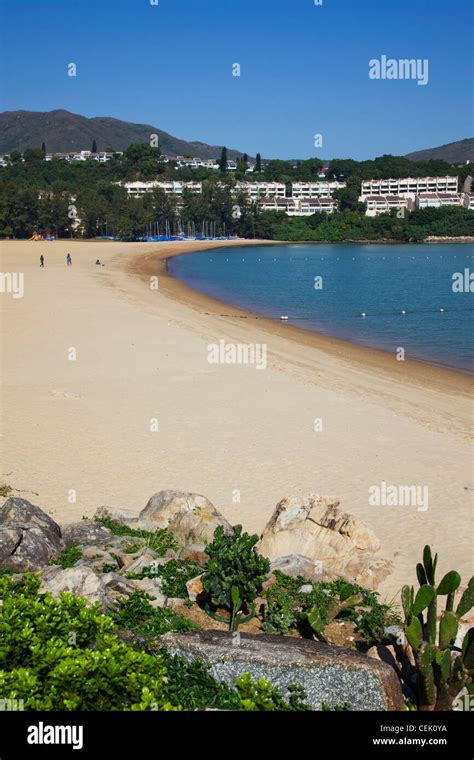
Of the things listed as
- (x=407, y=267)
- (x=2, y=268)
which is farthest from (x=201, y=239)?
(x=2, y=268)

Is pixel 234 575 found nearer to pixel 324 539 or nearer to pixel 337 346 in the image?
pixel 324 539

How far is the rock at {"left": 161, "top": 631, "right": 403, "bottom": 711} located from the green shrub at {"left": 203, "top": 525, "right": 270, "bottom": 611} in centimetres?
102

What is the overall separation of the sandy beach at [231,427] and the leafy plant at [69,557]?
2492 mm

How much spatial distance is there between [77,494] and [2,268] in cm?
4885

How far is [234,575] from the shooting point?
24.7 ft

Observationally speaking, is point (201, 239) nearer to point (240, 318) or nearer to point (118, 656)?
point (240, 318)

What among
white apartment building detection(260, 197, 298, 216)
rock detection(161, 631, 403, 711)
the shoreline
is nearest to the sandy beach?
the shoreline

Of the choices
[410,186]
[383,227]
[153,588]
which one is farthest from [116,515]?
[410,186]

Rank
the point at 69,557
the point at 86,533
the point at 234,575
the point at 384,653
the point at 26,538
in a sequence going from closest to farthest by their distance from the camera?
the point at 384,653 < the point at 234,575 < the point at 26,538 < the point at 69,557 < the point at 86,533

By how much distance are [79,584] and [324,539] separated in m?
3.69

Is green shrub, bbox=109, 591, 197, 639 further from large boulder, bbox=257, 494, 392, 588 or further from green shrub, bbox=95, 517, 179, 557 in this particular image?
large boulder, bbox=257, 494, 392, 588

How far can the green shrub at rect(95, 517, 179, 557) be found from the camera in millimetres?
9406

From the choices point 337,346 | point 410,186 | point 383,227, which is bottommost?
point 337,346
